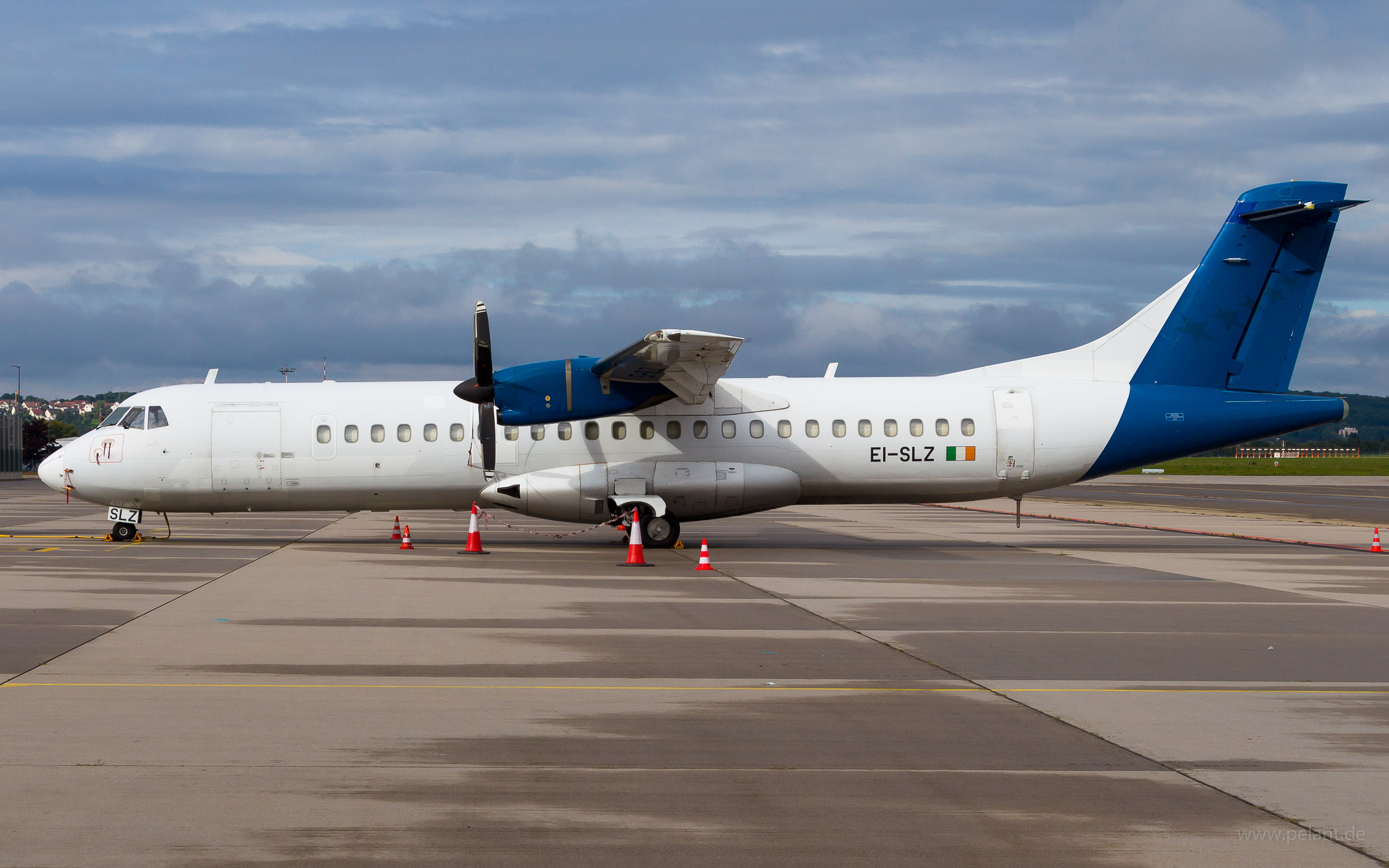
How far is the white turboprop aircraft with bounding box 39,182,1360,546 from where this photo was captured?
21.7 meters

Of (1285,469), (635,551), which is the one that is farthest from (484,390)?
(1285,469)

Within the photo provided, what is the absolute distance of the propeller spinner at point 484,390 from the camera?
20.3m

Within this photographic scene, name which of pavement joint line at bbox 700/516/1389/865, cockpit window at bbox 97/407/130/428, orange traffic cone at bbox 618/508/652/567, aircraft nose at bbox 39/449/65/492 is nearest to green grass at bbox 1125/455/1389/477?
orange traffic cone at bbox 618/508/652/567

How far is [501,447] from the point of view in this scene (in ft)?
71.2

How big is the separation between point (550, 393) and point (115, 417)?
888cm

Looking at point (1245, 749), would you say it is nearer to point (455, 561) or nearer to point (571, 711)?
point (571, 711)

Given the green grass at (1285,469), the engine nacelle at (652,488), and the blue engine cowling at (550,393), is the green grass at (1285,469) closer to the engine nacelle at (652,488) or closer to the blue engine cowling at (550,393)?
the engine nacelle at (652,488)

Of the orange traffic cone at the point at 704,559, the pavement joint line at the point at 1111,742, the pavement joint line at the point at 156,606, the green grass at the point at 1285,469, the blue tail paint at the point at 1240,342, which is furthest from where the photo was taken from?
the green grass at the point at 1285,469

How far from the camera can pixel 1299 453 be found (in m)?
143

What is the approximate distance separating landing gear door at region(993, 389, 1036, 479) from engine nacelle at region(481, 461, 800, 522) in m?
4.06

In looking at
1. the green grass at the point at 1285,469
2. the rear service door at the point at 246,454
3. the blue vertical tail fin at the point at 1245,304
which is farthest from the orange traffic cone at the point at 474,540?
the green grass at the point at 1285,469

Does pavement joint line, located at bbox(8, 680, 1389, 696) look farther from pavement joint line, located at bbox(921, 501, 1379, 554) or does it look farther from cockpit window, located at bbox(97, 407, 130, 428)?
cockpit window, located at bbox(97, 407, 130, 428)

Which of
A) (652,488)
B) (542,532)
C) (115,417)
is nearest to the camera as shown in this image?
(652,488)

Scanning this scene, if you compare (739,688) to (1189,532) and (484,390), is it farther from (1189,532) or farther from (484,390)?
(1189,532)
